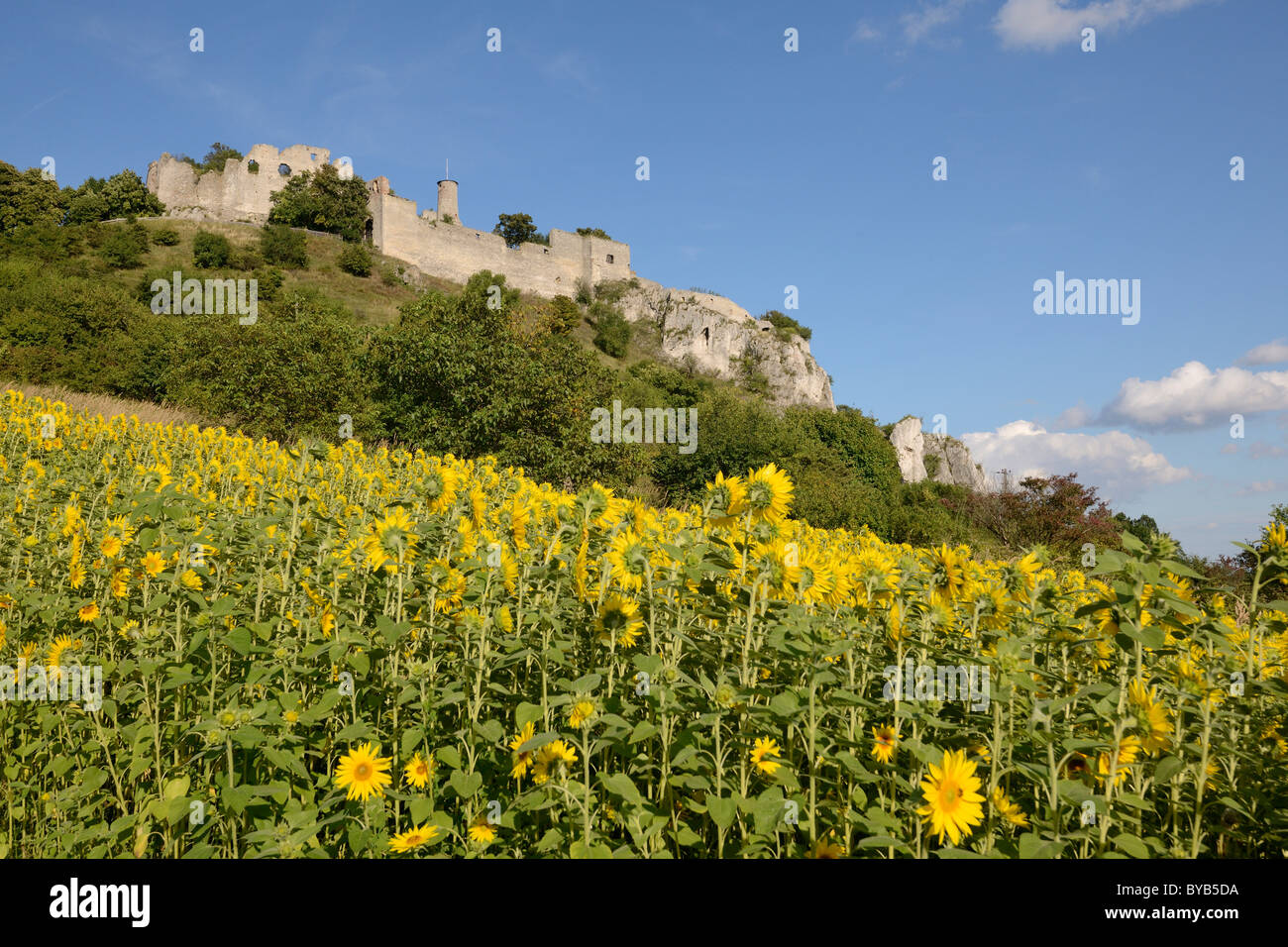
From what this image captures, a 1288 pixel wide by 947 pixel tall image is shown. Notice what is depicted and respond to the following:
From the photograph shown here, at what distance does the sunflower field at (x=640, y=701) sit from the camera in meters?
1.91

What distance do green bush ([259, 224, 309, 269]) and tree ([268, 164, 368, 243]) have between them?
23.5ft

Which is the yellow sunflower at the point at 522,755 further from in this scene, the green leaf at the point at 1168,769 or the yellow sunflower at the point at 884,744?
the green leaf at the point at 1168,769

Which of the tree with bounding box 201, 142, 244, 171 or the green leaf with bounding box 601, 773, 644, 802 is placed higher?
the tree with bounding box 201, 142, 244, 171

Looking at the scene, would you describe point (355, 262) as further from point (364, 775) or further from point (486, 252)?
point (364, 775)

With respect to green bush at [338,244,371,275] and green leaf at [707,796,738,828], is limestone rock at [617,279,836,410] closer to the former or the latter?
green bush at [338,244,371,275]

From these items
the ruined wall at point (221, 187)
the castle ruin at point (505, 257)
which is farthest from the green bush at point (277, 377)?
the ruined wall at point (221, 187)

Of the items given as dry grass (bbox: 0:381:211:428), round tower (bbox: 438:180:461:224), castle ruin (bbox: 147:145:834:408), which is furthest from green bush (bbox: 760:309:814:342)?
dry grass (bbox: 0:381:211:428)

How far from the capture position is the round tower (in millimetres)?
74750

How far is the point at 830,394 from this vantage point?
72.5 meters

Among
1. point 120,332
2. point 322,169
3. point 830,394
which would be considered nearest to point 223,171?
point 322,169

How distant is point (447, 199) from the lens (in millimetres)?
75000

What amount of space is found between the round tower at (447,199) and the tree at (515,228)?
490 centimetres

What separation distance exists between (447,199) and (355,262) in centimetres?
2093
